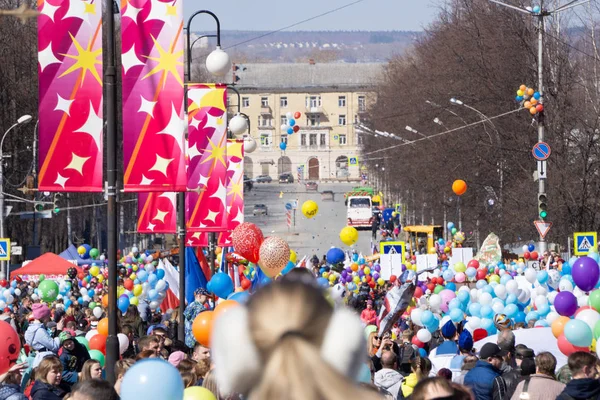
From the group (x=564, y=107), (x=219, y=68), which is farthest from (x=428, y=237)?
(x=219, y=68)

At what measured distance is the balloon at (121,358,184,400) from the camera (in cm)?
545

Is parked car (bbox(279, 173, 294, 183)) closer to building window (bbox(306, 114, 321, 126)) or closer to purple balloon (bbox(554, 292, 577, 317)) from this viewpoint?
building window (bbox(306, 114, 321, 126))

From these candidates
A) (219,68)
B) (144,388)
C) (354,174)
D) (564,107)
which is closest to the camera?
(144,388)

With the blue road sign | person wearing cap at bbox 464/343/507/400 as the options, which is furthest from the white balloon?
the blue road sign

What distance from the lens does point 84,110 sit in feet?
32.0

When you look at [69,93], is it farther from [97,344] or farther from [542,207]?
[542,207]

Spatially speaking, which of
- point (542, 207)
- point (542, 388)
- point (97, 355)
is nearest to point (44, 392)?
point (97, 355)

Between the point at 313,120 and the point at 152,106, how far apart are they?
148m

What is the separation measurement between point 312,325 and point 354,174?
474 feet

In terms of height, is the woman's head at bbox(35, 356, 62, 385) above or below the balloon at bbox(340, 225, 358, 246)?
below

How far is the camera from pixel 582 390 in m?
7.55

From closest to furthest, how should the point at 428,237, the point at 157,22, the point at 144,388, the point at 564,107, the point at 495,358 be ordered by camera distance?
the point at 144,388, the point at 495,358, the point at 157,22, the point at 564,107, the point at 428,237

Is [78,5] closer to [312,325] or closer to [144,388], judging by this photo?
[144,388]

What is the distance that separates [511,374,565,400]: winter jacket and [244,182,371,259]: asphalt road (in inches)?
1937
